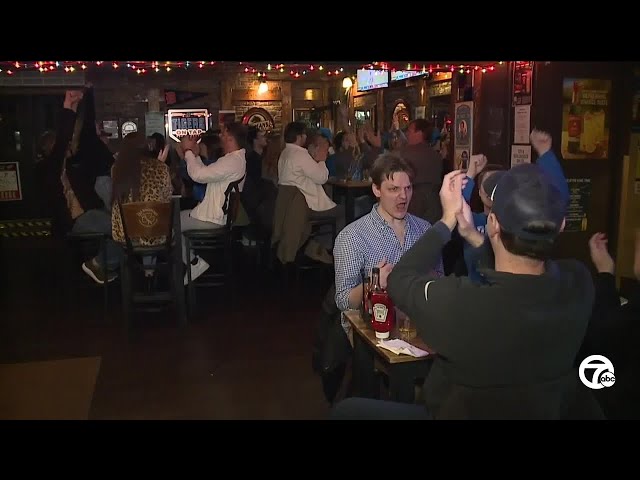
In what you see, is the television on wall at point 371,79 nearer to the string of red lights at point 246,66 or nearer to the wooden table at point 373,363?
the string of red lights at point 246,66

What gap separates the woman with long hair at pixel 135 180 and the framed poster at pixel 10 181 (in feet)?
16.7

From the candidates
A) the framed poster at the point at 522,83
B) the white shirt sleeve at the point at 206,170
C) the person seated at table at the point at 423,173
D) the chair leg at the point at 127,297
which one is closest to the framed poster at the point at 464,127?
the person seated at table at the point at 423,173

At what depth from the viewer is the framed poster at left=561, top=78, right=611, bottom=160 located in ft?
13.9

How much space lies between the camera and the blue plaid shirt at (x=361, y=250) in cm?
266

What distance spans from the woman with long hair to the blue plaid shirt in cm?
200

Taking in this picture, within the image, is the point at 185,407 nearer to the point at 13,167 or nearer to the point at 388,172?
the point at 388,172

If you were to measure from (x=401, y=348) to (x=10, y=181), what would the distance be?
8.11 meters

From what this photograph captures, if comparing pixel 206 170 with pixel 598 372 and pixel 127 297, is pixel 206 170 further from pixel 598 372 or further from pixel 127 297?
pixel 598 372

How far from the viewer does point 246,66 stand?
9234 mm

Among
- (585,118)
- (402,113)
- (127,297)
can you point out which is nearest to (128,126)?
(402,113)

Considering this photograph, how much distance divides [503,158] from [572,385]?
327 centimetres

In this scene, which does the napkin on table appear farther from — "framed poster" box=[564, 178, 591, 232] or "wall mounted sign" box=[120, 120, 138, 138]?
"wall mounted sign" box=[120, 120, 138, 138]

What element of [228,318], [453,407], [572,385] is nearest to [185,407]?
[228,318]

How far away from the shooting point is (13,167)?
8750 mm
